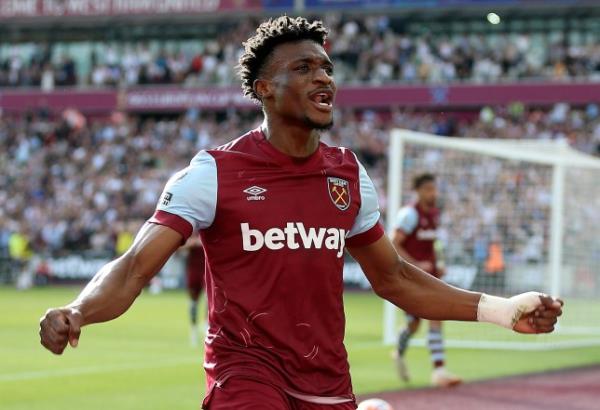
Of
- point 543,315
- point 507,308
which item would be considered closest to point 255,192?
point 507,308

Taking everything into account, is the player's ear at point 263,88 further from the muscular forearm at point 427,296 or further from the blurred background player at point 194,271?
the blurred background player at point 194,271

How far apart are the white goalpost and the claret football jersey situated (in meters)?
13.8

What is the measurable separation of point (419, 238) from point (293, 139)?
8.80 metres

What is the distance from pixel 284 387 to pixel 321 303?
37cm

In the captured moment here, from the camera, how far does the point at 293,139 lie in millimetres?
5023

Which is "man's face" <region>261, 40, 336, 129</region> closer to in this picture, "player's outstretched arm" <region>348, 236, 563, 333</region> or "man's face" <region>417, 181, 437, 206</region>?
"player's outstretched arm" <region>348, 236, 563, 333</region>

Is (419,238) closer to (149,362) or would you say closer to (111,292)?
(149,362)

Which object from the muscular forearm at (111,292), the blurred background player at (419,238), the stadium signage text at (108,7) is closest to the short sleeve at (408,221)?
the blurred background player at (419,238)

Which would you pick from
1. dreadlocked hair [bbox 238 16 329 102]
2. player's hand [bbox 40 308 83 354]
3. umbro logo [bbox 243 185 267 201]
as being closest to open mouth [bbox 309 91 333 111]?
dreadlocked hair [bbox 238 16 329 102]

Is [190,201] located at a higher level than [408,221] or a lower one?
higher

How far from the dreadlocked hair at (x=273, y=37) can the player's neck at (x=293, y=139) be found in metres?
0.21

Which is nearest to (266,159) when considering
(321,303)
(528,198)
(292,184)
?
(292,184)

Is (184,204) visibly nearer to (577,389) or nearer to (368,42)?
(577,389)

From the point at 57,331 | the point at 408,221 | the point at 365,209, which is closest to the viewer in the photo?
the point at 57,331
